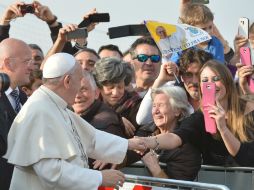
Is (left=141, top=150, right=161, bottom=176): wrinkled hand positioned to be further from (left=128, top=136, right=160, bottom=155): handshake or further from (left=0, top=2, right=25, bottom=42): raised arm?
(left=0, top=2, right=25, bottom=42): raised arm

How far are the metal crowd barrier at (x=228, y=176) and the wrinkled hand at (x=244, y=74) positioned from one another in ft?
3.41

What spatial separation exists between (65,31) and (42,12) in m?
0.64

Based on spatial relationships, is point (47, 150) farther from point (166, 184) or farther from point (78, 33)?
point (78, 33)

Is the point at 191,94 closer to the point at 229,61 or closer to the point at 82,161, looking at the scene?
the point at 229,61

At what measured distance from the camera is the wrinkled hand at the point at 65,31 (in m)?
7.97

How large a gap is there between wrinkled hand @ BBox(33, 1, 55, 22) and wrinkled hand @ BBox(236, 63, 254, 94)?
278 cm

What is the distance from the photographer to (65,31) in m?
8.02

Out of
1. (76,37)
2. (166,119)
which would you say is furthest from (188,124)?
(76,37)

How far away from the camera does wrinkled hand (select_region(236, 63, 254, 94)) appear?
6.57m

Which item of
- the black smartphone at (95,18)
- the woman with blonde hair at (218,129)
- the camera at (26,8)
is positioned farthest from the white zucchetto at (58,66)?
the camera at (26,8)

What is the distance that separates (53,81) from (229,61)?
10.5 ft

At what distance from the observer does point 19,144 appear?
5.16 meters

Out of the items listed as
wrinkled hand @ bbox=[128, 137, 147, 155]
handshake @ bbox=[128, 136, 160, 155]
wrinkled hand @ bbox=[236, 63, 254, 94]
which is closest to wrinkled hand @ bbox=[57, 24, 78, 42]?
wrinkled hand @ bbox=[236, 63, 254, 94]

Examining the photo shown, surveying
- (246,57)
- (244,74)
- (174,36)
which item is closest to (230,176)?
(244,74)
